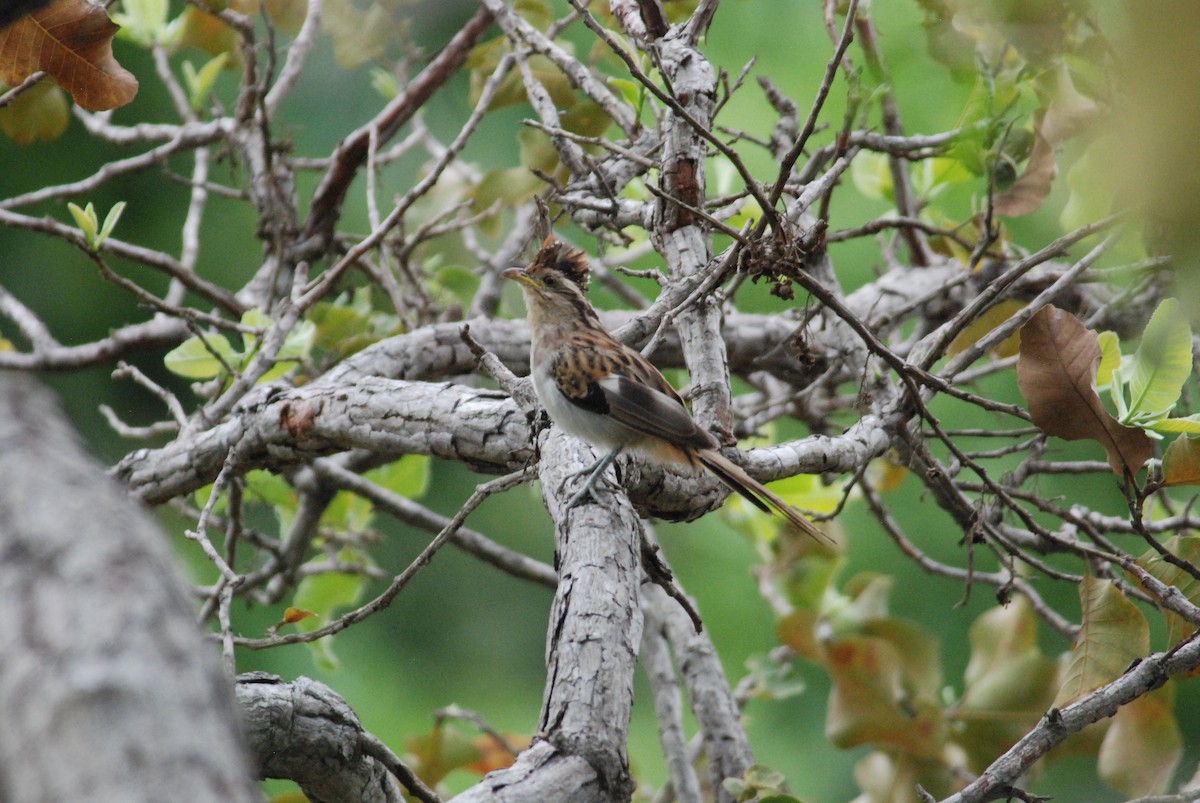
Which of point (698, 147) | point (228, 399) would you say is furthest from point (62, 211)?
point (698, 147)

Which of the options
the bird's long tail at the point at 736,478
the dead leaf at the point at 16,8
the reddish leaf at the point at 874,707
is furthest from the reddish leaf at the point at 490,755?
the dead leaf at the point at 16,8

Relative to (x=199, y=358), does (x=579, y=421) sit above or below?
below

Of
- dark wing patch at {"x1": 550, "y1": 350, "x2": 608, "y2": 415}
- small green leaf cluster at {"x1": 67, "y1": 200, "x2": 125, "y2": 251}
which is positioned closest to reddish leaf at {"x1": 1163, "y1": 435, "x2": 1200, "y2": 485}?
dark wing patch at {"x1": 550, "y1": 350, "x2": 608, "y2": 415}

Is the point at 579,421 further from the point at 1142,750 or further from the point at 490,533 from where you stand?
the point at 490,533

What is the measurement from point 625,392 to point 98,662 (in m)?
1.93

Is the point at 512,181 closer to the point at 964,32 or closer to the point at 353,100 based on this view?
the point at 964,32

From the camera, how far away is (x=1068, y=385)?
6.99 ft

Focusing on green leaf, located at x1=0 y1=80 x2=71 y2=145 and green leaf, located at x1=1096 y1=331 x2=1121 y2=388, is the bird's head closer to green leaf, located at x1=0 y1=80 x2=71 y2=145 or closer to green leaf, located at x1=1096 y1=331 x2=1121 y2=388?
green leaf, located at x1=1096 y1=331 x2=1121 y2=388

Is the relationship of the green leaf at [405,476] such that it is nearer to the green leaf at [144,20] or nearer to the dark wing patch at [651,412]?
the dark wing patch at [651,412]

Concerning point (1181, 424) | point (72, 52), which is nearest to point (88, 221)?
point (72, 52)

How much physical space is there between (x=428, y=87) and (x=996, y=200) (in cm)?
202

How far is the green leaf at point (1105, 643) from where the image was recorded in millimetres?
2053

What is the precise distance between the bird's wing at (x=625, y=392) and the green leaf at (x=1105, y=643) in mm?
859

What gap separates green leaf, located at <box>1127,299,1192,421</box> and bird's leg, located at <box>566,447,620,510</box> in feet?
3.52
